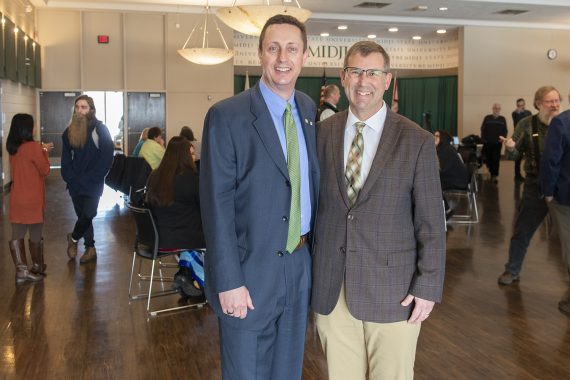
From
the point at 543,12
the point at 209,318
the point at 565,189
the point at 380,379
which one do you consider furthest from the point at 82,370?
the point at 543,12

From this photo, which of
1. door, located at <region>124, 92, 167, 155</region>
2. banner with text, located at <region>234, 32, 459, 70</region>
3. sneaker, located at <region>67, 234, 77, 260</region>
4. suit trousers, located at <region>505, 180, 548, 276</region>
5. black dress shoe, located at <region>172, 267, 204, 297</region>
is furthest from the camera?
banner with text, located at <region>234, 32, 459, 70</region>

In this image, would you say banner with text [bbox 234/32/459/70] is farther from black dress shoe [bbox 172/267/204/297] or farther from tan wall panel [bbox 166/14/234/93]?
black dress shoe [bbox 172/267/204/297]

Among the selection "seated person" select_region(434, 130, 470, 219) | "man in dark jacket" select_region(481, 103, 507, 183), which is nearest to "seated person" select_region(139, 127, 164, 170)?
"seated person" select_region(434, 130, 470, 219)

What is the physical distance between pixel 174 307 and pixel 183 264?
13.2 inches

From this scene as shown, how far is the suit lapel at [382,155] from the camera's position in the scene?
205cm

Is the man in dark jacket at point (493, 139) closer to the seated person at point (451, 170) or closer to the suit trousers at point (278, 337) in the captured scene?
the seated person at point (451, 170)

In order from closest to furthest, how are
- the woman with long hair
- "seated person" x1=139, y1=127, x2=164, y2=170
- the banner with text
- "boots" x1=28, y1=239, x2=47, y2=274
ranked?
the woman with long hair
"boots" x1=28, y1=239, x2=47, y2=274
"seated person" x1=139, y1=127, x2=164, y2=170
the banner with text

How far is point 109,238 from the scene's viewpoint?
23.6ft

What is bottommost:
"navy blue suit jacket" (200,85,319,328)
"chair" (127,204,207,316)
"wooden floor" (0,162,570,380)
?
"wooden floor" (0,162,570,380)

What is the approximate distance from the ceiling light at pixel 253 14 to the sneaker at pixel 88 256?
3.21 metres

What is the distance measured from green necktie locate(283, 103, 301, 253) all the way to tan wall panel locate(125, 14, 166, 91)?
14574mm

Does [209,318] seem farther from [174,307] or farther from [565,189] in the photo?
[565,189]

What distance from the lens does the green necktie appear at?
201 cm

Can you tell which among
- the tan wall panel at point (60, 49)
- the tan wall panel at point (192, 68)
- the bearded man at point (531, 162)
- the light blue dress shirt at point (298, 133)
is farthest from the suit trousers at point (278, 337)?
the tan wall panel at point (60, 49)
